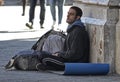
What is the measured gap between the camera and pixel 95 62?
935cm

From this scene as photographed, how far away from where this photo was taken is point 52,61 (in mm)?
8953

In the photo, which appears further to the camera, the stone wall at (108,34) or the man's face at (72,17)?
the man's face at (72,17)

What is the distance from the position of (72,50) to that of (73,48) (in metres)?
0.03

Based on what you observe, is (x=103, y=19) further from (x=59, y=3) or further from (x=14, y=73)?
(x=59, y=3)

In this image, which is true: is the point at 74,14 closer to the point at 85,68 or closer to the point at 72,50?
the point at 72,50

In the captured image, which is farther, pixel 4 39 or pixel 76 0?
pixel 4 39

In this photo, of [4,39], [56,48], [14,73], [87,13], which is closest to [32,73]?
[14,73]

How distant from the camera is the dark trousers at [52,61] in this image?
8.94 m

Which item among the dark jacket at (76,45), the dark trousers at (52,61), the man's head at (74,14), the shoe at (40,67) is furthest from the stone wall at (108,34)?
the shoe at (40,67)

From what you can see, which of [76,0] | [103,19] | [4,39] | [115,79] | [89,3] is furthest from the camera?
[4,39]

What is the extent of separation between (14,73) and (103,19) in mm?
1464

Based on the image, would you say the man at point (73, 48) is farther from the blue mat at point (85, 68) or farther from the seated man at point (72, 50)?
the blue mat at point (85, 68)

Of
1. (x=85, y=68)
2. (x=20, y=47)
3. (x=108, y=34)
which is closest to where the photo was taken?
(x=85, y=68)

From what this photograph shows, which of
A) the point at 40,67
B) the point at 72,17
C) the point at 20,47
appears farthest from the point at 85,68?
the point at 20,47
